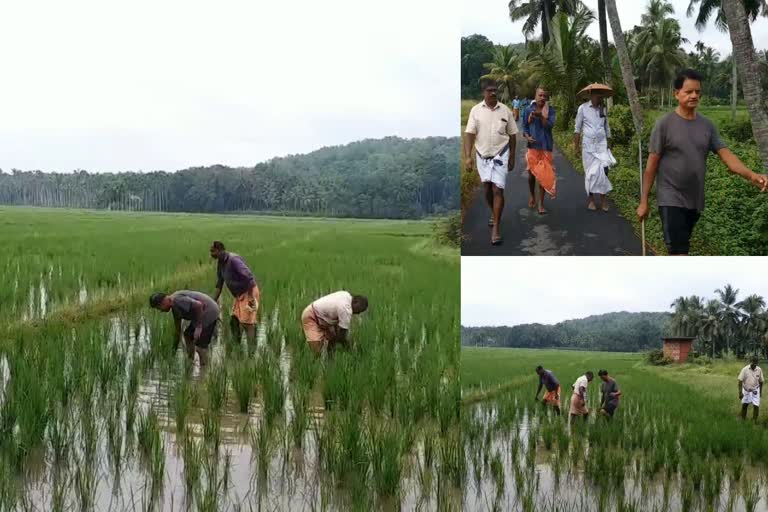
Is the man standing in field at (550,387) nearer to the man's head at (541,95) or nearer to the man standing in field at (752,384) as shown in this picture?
the man standing in field at (752,384)

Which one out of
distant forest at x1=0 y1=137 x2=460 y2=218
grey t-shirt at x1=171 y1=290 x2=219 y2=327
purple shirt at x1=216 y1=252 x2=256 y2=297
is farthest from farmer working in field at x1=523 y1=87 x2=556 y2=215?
grey t-shirt at x1=171 y1=290 x2=219 y2=327

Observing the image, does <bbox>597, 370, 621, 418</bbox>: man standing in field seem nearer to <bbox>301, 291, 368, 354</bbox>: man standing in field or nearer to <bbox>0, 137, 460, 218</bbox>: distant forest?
<bbox>301, 291, 368, 354</bbox>: man standing in field

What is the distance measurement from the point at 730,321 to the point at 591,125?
148cm

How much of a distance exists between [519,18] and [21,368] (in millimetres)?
3505

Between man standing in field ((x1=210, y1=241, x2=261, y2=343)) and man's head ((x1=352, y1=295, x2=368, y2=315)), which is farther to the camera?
man standing in field ((x1=210, y1=241, x2=261, y2=343))

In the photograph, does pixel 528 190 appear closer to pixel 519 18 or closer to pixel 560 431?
pixel 519 18

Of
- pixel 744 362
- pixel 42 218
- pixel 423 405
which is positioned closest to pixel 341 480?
pixel 423 405

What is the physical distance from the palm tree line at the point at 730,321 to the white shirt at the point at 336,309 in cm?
199

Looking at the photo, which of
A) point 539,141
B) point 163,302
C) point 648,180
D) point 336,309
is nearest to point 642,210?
point 648,180

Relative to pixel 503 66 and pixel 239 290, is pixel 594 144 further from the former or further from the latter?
pixel 239 290

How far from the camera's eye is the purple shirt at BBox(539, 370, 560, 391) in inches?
175

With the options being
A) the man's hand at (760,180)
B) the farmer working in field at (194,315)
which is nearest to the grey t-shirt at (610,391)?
the man's hand at (760,180)

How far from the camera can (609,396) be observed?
434 centimetres

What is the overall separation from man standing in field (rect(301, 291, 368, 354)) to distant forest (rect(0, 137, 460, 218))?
124cm
